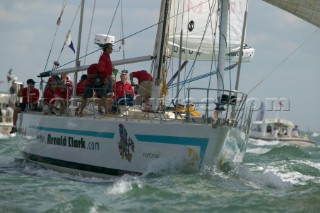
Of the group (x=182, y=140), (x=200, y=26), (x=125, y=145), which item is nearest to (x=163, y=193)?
(x=182, y=140)

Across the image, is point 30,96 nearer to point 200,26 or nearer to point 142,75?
point 142,75

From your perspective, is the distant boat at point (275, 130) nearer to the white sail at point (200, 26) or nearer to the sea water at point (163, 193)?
the white sail at point (200, 26)

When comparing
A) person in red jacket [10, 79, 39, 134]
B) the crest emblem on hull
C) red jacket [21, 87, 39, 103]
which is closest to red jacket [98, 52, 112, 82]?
the crest emblem on hull

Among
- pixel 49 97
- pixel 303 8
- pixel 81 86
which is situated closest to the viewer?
pixel 303 8

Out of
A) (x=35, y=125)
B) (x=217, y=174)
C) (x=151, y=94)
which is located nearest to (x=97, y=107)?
(x=151, y=94)

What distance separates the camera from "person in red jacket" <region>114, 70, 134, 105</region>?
57.0 feet

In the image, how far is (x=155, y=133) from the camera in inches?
577

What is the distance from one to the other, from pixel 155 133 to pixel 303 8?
153 inches

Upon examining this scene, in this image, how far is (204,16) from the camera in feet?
67.2

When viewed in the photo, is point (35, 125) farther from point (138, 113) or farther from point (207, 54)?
point (207, 54)

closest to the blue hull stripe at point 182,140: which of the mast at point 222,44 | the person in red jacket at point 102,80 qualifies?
the person in red jacket at point 102,80

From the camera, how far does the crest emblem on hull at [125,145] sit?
15.1 meters

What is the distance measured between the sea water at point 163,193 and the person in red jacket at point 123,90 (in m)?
2.19

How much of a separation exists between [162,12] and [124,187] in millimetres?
5065
